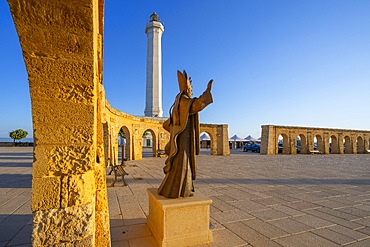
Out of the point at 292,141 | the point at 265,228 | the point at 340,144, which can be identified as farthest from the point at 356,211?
the point at 340,144

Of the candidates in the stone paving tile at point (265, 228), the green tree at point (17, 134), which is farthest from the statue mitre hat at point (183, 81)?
the green tree at point (17, 134)

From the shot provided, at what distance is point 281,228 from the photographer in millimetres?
3273

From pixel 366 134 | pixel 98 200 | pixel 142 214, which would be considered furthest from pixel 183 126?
pixel 366 134

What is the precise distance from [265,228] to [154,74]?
29.2m

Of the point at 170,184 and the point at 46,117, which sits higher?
the point at 46,117

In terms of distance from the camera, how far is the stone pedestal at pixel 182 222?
100 inches

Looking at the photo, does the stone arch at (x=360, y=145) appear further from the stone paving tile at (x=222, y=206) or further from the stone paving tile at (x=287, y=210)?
the stone paving tile at (x=222, y=206)

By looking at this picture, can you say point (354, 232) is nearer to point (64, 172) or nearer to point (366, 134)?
point (64, 172)

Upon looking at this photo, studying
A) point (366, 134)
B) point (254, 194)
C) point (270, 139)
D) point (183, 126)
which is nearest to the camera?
point (183, 126)

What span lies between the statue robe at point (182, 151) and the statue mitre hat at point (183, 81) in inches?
4.9

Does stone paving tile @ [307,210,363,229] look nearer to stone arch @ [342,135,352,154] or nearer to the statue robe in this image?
the statue robe

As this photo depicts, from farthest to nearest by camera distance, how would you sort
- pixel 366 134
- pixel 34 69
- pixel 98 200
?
pixel 366 134 → pixel 98 200 → pixel 34 69

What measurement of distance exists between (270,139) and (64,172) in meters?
22.1

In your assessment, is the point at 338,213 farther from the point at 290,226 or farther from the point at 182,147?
the point at 182,147
